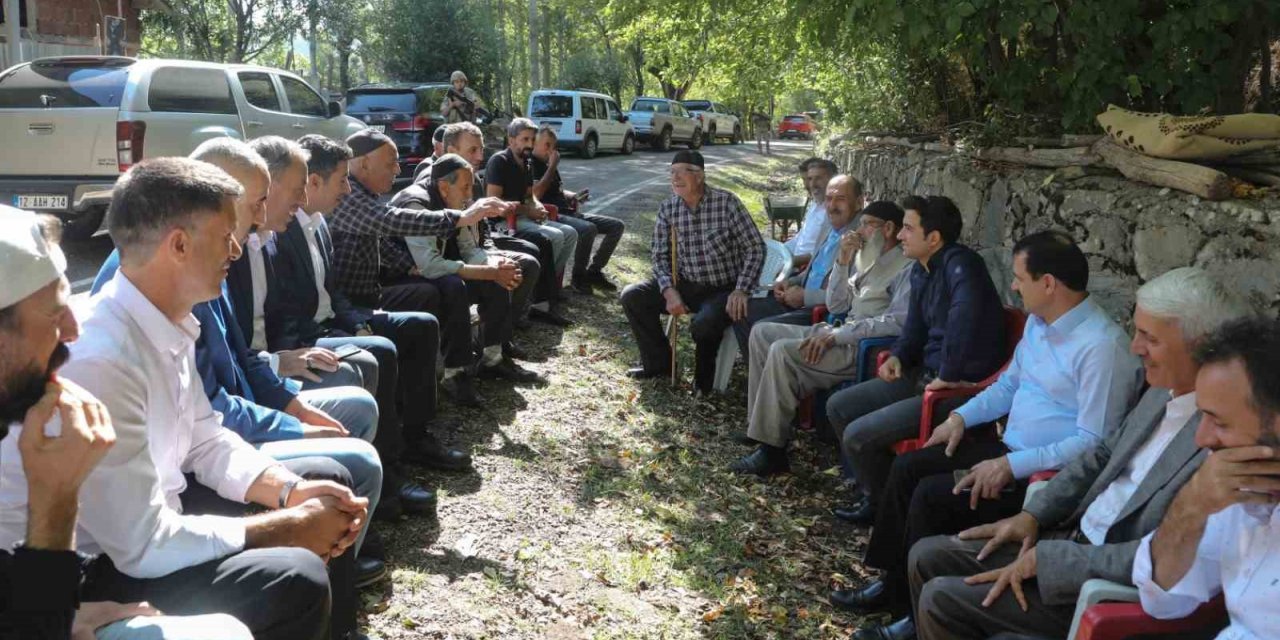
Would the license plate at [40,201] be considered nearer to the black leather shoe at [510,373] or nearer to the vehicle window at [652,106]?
the black leather shoe at [510,373]

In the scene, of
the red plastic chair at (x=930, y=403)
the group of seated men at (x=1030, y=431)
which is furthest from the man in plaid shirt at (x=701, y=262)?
the red plastic chair at (x=930, y=403)

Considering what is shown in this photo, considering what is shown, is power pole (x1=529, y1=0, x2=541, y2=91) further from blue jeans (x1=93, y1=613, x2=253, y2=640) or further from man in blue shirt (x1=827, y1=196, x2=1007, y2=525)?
blue jeans (x1=93, y1=613, x2=253, y2=640)

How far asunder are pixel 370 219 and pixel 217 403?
202 centimetres

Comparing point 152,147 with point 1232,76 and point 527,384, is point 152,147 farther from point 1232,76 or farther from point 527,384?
point 1232,76

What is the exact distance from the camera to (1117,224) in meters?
4.18

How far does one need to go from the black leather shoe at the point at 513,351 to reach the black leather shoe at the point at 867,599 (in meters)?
3.29

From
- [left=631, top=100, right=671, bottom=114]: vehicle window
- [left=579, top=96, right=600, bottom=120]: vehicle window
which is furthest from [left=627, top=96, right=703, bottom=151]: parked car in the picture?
[left=579, top=96, right=600, bottom=120]: vehicle window

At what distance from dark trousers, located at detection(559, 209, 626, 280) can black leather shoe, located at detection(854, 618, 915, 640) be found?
5.59 meters

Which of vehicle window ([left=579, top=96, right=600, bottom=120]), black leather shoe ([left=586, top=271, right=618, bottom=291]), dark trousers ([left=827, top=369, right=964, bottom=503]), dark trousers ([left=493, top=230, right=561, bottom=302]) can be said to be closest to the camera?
dark trousers ([left=827, top=369, right=964, bottom=503])

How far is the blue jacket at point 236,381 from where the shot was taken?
304 centimetres

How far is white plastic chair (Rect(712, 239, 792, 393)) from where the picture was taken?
19.9 feet

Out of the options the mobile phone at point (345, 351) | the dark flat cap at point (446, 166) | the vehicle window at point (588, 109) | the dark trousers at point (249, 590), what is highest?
the vehicle window at point (588, 109)

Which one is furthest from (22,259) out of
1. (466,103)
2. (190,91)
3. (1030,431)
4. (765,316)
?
(466,103)

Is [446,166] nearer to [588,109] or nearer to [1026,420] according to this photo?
[1026,420]
